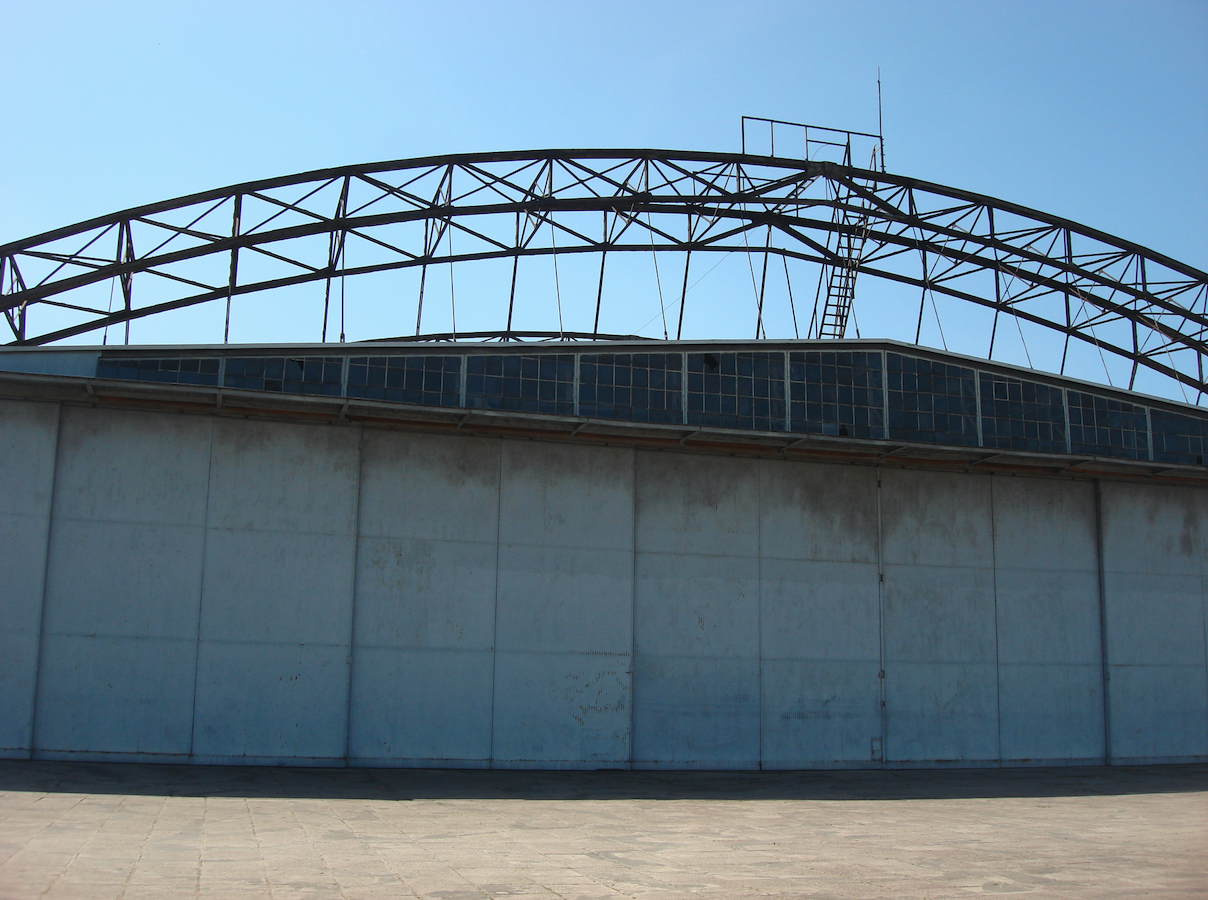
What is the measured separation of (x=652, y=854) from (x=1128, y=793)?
42.9ft

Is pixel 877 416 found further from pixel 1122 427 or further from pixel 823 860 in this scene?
pixel 823 860

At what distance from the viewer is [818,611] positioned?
23234mm

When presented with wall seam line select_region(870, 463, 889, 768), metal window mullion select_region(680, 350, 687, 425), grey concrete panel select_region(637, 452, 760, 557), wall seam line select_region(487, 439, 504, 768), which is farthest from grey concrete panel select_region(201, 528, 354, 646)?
wall seam line select_region(870, 463, 889, 768)

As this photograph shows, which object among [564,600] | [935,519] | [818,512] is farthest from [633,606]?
[935,519]

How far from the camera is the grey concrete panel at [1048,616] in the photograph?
2448 centimetres

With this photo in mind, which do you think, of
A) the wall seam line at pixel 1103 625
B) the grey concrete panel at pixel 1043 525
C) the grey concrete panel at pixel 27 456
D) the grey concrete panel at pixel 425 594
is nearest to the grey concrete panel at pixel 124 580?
the grey concrete panel at pixel 27 456

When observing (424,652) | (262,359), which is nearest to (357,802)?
(424,652)

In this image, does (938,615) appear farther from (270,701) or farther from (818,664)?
(270,701)

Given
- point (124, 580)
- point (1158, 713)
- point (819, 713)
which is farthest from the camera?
point (1158, 713)

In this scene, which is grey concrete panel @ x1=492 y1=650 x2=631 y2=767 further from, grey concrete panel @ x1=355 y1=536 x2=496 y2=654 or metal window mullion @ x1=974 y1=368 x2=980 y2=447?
metal window mullion @ x1=974 y1=368 x2=980 y2=447

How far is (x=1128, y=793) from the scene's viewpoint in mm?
20438

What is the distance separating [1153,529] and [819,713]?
36.2 feet

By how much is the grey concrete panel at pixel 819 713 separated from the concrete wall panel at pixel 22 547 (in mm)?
15302

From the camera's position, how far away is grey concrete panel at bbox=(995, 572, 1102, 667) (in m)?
24.5
